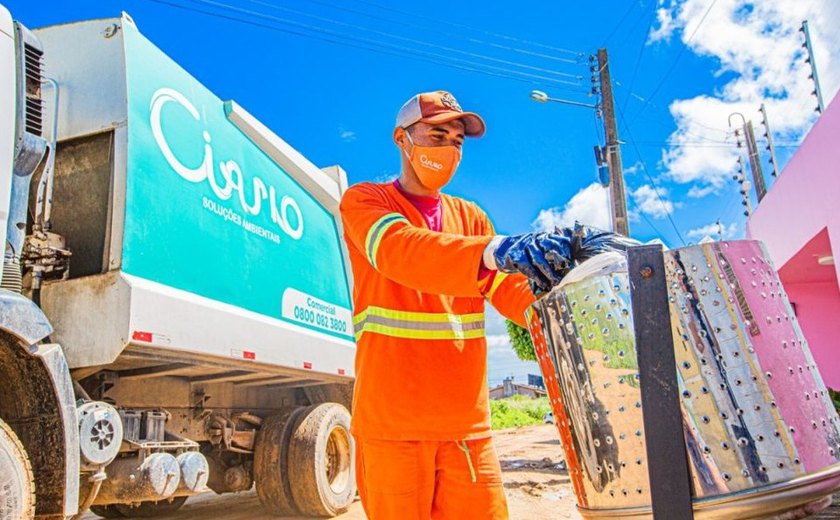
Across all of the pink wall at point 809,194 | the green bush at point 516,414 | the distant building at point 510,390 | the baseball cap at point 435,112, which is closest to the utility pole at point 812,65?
the pink wall at point 809,194

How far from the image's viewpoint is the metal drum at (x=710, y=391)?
1.02 m

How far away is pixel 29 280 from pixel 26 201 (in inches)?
16.7

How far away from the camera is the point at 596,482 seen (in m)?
1.14

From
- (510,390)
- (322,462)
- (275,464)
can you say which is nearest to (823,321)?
(322,462)

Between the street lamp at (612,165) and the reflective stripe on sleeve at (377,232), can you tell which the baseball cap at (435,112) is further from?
the street lamp at (612,165)

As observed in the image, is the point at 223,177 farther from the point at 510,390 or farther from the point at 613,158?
the point at 510,390

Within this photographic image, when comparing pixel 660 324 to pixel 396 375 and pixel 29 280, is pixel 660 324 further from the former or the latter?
pixel 29 280

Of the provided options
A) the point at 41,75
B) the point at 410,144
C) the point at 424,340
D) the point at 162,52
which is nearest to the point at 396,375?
the point at 424,340

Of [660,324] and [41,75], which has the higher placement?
[41,75]

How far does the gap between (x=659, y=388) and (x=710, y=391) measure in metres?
0.08

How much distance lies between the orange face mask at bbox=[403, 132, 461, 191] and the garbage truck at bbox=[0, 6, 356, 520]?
6.12ft

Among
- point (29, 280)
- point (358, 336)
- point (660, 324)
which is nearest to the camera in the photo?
point (660, 324)

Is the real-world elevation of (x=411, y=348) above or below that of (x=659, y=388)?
above

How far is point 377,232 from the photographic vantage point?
170cm
